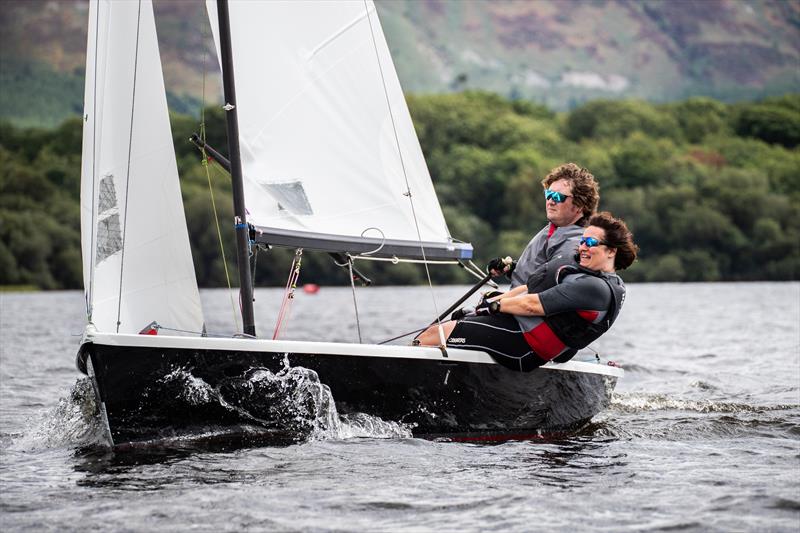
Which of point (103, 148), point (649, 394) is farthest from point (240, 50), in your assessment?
point (649, 394)

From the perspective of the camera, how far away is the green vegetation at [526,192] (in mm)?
57844

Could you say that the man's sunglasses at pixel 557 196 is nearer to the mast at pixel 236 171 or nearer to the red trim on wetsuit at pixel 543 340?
the red trim on wetsuit at pixel 543 340

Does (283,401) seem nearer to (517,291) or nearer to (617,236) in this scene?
(517,291)

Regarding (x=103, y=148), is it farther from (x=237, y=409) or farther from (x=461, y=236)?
(x=461, y=236)

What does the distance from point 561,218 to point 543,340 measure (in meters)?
0.95

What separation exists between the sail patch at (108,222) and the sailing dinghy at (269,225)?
0.03 feet

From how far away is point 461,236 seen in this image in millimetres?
62125

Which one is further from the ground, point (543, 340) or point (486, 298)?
point (486, 298)

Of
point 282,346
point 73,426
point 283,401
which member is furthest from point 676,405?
point 73,426

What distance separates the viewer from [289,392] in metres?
7.91

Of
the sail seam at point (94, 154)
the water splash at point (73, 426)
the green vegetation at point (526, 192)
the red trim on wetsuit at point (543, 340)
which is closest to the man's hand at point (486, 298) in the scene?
the red trim on wetsuit at point (543, 340)

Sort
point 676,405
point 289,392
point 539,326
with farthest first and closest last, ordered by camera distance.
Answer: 1. point 676,405
2. point 539,326
3. point 289,392

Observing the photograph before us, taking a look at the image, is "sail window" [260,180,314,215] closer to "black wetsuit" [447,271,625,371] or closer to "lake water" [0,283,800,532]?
"black wetsuit" [447,271,625,371]

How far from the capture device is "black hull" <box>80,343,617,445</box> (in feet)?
25.1
